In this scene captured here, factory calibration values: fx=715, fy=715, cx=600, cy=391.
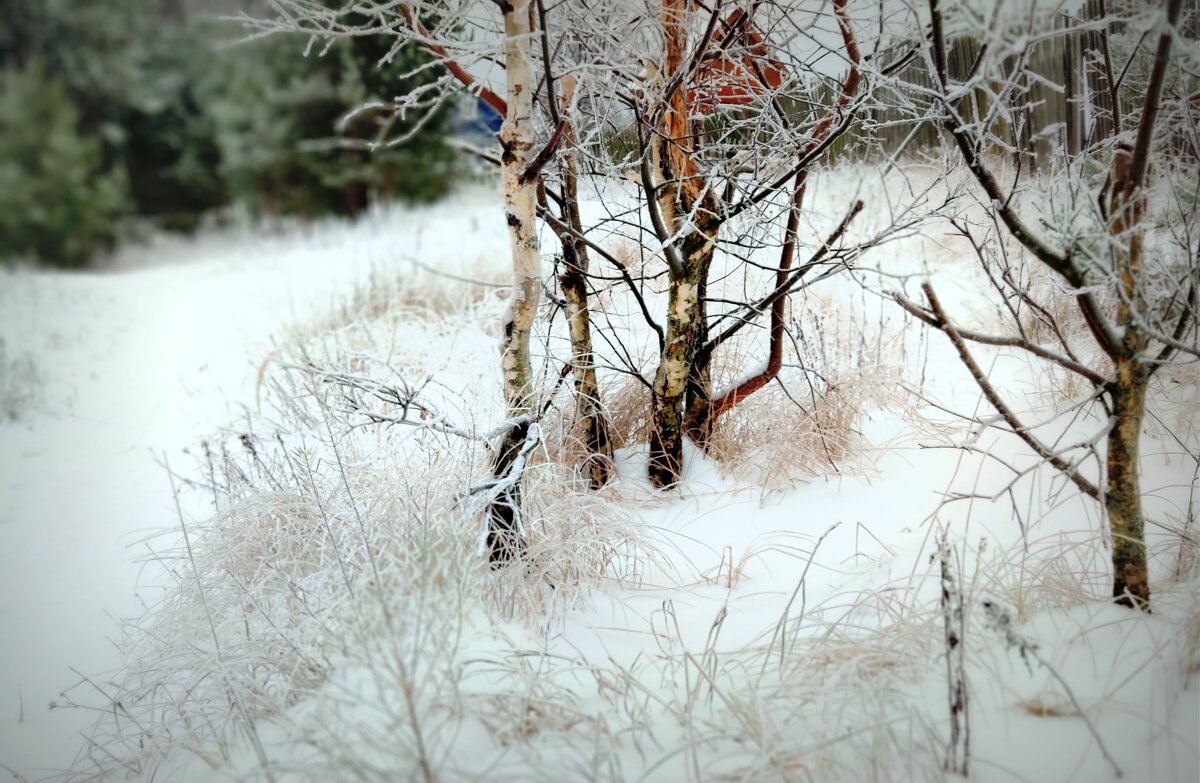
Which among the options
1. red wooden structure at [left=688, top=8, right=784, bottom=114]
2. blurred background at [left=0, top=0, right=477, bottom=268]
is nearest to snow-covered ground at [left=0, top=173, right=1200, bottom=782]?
red wooden structure at [left=688, top=8, right=784, bottom=114]

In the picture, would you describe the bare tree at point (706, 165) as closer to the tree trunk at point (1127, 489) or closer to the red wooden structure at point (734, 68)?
the red wooden structure at point (734, 68)

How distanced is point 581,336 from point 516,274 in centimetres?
52

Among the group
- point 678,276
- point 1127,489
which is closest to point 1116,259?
point 1127,489

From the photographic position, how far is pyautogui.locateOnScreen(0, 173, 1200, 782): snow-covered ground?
132 centimetres

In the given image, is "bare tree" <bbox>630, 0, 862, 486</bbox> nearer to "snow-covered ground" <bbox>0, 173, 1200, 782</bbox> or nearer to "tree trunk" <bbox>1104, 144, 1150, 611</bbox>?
Answer: "snow-covered ground" <bbox>0, 173, 1200, 782</bbox>

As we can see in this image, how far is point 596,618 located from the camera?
6.23 ft

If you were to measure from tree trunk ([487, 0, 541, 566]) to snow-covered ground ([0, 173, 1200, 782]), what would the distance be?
0.12 meters

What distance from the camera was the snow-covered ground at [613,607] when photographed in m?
1.32

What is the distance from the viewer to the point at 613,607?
1929 millimetres

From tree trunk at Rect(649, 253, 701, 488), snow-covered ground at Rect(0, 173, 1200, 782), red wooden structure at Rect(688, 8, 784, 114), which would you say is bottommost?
snow-covered ground at Rect(0, 173, 1200, 782)

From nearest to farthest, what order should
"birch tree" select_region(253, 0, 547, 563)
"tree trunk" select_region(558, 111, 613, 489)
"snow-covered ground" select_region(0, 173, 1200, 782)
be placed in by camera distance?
"snow-covered ground" select_region(0, 173, 1200, 782) → "birch tree" select_region(253, 0, 547, 563) → "tree trunk" select_region(558, 111, 613, 489)

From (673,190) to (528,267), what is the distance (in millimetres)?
732

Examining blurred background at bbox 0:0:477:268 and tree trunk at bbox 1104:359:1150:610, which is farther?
blurred background at bbox 0:0:477:268

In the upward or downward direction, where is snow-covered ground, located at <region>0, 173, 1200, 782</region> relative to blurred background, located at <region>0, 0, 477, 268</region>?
downward
